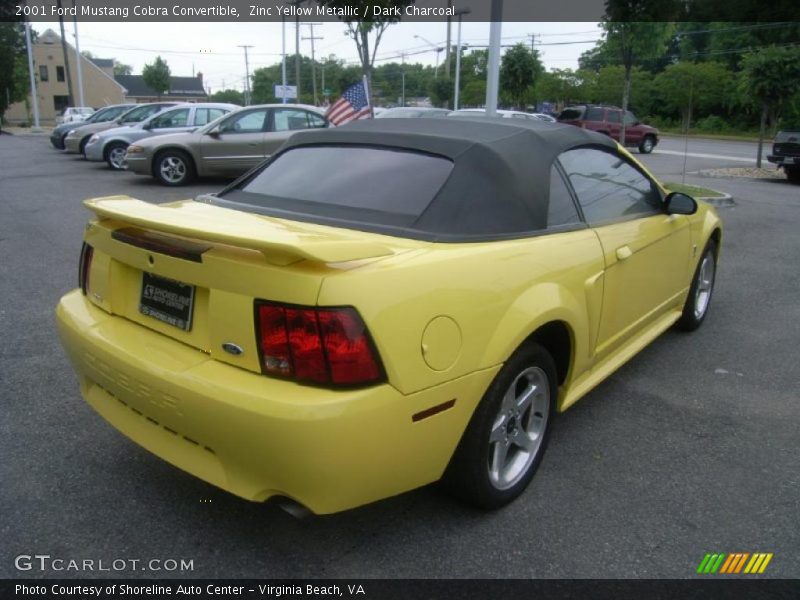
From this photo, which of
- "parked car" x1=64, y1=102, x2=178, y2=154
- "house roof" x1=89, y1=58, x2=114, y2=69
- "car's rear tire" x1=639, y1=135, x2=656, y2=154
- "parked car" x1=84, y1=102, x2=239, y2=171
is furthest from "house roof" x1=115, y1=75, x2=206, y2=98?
"parked car" x1=84, y1=102, x2=239, y2=171

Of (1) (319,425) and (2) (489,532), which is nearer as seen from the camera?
(1) (319,425)

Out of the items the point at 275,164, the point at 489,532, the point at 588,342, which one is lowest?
the point at 489,532

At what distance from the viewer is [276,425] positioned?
1.99 metres

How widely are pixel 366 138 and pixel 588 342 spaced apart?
1.47 meters

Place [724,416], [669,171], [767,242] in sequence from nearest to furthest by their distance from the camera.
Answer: [724,416], [767,242], [669,171]

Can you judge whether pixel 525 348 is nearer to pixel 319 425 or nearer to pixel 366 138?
pixel 319 425

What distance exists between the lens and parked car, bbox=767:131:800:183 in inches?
604

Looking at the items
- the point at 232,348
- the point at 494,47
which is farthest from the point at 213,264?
the point at 494,47

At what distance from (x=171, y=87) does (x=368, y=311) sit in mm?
106799

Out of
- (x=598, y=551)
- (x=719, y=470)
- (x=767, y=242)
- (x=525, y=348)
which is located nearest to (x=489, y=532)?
(x=598, y=551)

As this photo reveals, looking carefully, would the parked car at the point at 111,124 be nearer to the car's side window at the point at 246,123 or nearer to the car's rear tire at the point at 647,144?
the car's side window at the point at 246,123

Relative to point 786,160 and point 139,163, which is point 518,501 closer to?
point 139,163

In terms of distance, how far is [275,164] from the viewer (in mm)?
3613

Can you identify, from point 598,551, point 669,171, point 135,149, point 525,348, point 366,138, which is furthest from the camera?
point 669,171
